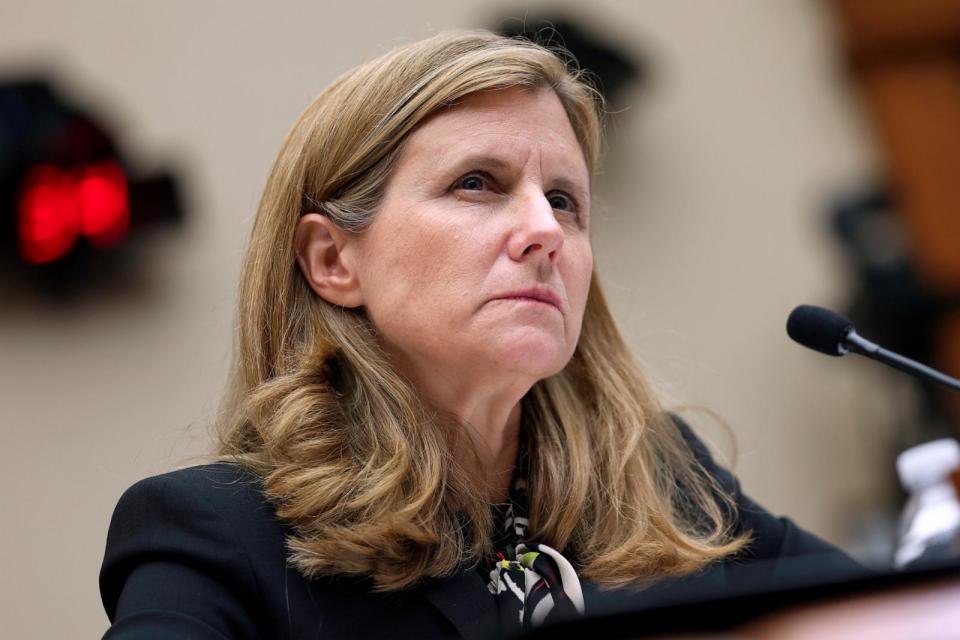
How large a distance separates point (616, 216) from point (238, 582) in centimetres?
360

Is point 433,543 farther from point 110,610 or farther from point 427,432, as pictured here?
point 110,610

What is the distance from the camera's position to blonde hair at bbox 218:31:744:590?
148cm

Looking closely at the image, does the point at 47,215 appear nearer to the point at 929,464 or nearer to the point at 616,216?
the point at 616,216

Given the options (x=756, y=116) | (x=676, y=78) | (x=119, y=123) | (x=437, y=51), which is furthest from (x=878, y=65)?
(x=437, y=51)

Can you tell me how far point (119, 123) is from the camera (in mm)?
3729

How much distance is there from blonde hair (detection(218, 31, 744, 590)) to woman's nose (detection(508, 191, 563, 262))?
191 millimetres

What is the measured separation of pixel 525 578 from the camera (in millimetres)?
1565

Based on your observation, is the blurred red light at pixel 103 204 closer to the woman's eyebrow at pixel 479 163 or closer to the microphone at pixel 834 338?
the woman's eyebrow at pixel 479 163

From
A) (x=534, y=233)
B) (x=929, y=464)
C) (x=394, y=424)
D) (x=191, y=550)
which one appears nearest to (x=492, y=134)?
(x=534, y=233)

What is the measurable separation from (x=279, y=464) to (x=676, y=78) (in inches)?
152

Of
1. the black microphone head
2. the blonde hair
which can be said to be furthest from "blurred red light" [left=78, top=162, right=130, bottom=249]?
the black microphone head

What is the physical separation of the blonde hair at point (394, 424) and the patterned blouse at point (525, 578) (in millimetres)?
32

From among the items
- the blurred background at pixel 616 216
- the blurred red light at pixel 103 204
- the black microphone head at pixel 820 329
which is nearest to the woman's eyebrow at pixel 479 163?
the black microphone head at pixel 820 329

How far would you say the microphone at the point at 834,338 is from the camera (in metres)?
1.62
